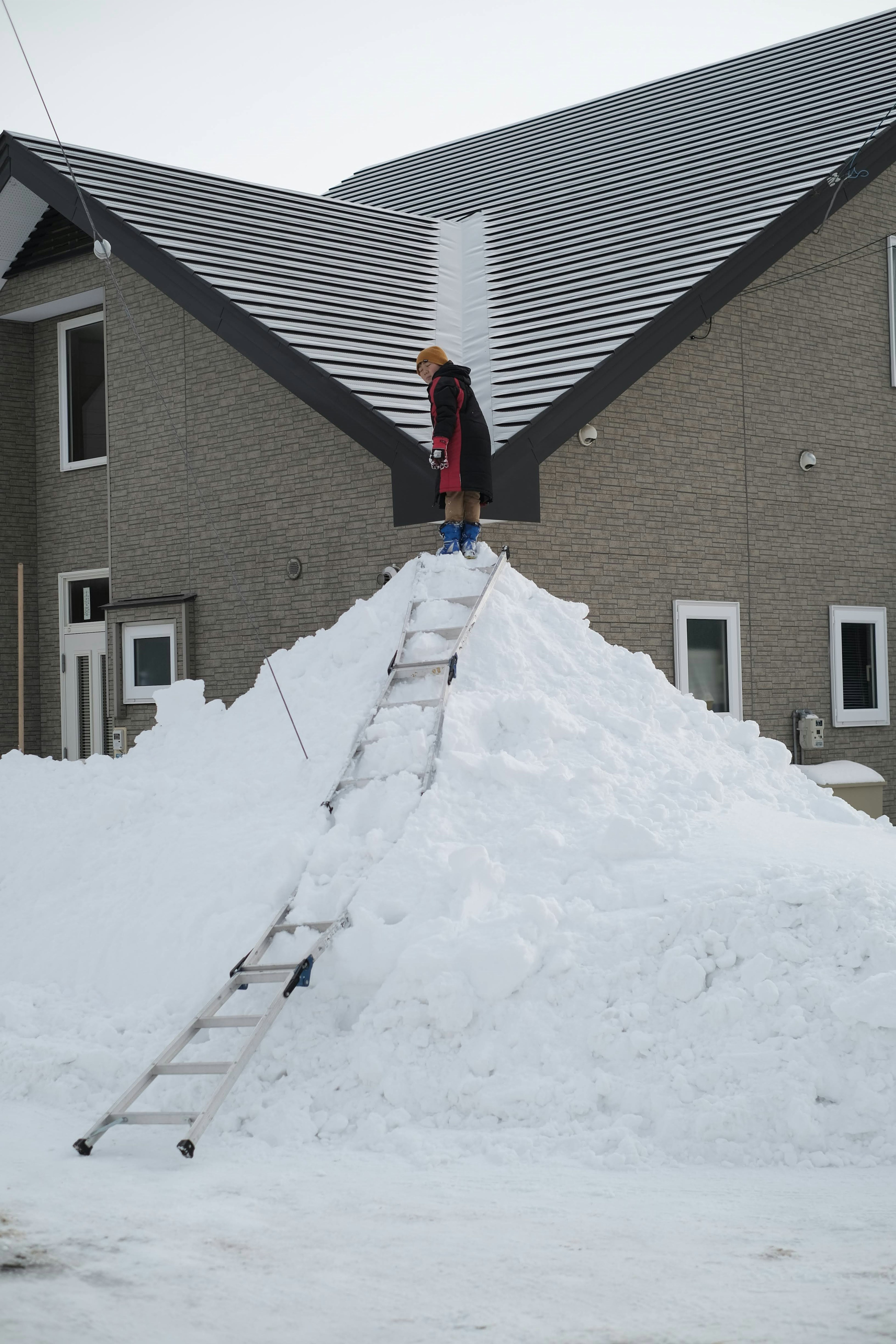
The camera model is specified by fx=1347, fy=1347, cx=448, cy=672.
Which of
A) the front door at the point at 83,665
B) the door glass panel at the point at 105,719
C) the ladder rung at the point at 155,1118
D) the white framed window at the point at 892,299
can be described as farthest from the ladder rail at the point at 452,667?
the white framed window at the point at 892,299

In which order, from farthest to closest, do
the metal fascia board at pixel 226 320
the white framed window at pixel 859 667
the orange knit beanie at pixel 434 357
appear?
the white framed window at pixel 859 667 < the metal fascia board at pixel 226 320 < the orange knit beanie at pixel 434 357

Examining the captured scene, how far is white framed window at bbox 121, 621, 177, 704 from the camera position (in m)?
13.1

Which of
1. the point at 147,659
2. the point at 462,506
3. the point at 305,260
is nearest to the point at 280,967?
the point at 462,506

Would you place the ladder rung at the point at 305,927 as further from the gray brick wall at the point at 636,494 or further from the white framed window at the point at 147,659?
the white framed window at the point at 147,659

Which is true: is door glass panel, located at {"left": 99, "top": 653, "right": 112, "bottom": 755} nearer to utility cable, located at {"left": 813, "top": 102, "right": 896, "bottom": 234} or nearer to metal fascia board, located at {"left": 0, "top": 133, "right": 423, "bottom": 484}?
metal fascia board, located at {"left": 0, "top": 133, "right": 423, "bottom": 484}

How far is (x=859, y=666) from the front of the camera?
1391cm

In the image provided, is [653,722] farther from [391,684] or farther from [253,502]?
[253,502]

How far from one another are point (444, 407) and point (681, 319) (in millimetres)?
3167

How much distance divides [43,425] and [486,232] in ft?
18.7

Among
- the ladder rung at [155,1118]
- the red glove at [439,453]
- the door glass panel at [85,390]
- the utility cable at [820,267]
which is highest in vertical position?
the utility cable at [820,267]

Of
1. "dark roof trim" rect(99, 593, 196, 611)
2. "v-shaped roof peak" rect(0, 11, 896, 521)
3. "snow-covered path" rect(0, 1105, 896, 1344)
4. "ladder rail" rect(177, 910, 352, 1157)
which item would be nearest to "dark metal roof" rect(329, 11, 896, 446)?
Result: "v-shaped roof peak" rect(0, 11, 896, 521)

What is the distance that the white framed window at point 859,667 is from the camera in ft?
44.4

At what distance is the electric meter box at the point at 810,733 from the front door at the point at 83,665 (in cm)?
731

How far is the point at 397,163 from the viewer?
846 inches
